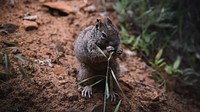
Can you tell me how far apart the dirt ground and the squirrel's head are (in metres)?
0.65

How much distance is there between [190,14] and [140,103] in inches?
106

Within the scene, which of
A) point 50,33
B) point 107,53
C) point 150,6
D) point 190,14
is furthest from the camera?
point 190,14

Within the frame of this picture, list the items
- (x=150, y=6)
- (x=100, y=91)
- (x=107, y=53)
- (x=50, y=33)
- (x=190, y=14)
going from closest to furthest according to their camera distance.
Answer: (x=107, y=53) < (x=100, y=91) < (x=50, y=33) < (x=150, y=6) < (x=190, y=14)

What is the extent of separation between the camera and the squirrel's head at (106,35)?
360 cm

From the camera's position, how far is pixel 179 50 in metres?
5.78

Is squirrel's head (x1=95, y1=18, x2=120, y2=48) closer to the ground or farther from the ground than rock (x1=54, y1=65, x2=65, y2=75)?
farther from the ground

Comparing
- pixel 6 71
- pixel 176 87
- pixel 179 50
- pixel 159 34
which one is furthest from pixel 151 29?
pixel 6 71

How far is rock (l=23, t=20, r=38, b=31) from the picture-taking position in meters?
4.47

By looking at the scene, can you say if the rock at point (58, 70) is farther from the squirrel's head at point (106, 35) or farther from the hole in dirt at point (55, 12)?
the hole in dirt at point (55, 12)

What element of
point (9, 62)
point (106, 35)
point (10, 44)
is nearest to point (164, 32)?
point (106, 35)

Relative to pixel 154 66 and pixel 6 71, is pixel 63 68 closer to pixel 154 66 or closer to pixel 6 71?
pixel 6 71

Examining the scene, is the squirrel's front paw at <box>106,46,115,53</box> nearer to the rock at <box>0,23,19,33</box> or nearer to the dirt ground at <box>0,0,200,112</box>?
the dirt ground at <box>0,0,200,112</box>

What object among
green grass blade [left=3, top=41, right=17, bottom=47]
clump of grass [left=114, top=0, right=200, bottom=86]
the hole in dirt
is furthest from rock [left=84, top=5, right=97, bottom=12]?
green grass blade [left=3, top=41, right=17, bottom=47]

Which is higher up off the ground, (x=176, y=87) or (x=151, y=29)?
(x=151, y=29)
